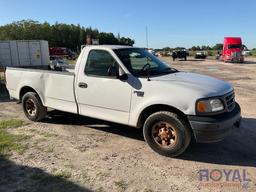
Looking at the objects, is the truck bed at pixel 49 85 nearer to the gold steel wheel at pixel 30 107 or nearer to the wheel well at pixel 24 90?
the wheel well at pixel 24 90

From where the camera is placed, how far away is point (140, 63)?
18.9 feet

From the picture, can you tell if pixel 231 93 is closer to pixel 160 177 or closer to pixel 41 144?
pixel 160 177

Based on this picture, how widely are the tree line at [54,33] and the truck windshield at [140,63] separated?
70.0 metres

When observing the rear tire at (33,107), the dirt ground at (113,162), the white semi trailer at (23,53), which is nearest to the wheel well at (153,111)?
the dirt ground at (113,162)

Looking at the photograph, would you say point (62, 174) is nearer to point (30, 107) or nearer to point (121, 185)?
point (121, 185)

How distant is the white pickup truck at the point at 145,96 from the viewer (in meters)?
4.67

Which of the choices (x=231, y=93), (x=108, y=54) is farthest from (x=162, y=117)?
(x=108, y=54)

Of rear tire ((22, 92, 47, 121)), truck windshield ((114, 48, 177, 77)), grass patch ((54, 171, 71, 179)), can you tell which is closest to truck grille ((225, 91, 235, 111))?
truck windshield ((114, 48, 177, 77))

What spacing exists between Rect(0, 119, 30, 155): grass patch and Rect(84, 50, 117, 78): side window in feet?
6.21

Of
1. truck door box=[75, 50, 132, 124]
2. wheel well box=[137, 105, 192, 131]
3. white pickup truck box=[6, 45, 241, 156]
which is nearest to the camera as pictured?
white pickup truck box=[6, 45, 241, 156]

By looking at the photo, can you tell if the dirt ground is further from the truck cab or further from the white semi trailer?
the truck cab

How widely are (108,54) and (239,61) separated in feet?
103

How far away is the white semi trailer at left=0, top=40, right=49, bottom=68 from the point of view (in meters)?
26.2

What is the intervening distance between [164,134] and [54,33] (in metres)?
99.4
